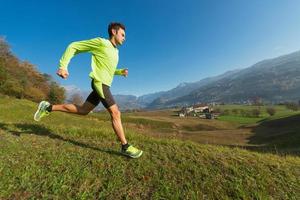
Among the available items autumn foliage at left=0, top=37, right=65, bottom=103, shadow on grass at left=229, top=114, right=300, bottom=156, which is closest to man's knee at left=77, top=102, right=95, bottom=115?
shadow on grass at left=229, top=114, right=300, bottom=156

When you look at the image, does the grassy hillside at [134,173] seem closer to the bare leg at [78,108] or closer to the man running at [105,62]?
the man running at [105,62]

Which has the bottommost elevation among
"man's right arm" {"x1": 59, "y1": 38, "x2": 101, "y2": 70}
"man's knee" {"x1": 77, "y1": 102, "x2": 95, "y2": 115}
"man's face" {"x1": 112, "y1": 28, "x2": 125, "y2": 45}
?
"man's knee" {"x1": 77, "y1": 102, "x2": 95, "y2": 115}

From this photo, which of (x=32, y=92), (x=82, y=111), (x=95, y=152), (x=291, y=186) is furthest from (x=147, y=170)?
(x=32, y=92)

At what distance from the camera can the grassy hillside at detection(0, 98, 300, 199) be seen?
405 cm

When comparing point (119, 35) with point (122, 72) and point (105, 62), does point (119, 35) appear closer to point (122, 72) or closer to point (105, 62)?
point (105, 62)

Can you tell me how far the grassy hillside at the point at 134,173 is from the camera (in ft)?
13.3

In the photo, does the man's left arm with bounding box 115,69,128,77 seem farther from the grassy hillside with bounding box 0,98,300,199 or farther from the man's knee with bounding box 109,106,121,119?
the grassy hillside with bounding box 0,98,300,199

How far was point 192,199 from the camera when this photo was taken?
13.1 ft

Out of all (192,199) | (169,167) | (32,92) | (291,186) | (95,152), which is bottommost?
(291,186)

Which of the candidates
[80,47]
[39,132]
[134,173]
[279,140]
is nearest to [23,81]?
[39,132]

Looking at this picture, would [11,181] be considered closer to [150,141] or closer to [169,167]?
[169,167]

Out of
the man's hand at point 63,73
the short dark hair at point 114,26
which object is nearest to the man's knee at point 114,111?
the man's hand at point 63,73

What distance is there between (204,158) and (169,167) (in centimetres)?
101

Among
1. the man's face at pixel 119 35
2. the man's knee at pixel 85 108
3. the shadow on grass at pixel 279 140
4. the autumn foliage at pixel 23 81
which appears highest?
the autumn foliage at pixel 23 81
